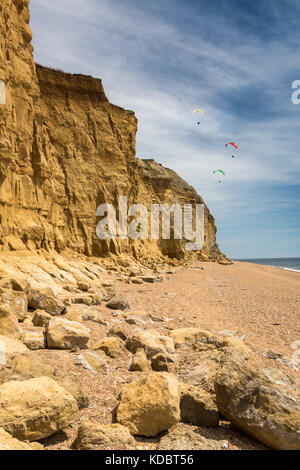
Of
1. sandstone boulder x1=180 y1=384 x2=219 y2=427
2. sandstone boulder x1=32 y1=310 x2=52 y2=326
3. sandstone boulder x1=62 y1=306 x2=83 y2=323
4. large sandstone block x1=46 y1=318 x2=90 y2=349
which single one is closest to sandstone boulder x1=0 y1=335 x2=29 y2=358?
large sandstone block x1=46 y1=318 x2=90 y2=349

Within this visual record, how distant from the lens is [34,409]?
2414mm

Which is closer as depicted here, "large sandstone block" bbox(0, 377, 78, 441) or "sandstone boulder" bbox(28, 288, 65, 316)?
"large sandstone block" bbox(0, 377, 78, 441)

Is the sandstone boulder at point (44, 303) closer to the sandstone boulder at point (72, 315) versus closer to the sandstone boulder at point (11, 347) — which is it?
the sandstone boulder at point (72, 315)

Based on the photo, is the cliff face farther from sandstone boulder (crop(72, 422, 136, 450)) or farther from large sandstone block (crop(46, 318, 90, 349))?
sandstone boulder (crop(72, 422, 136, 450))

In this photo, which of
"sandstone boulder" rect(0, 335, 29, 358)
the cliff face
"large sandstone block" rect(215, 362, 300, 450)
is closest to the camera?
"large sandstone block" rect(215, 362, 300, 450)

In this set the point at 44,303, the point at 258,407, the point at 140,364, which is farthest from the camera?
the point at 44,303

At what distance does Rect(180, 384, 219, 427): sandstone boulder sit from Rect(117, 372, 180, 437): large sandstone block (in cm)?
16

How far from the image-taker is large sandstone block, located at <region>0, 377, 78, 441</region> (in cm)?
233

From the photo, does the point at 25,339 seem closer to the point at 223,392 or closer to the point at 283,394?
the point at 223,392

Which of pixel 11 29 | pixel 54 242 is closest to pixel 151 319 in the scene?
pixel 54 242

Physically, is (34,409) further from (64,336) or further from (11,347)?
(64,336)

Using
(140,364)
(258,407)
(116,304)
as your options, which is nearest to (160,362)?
(140,364)

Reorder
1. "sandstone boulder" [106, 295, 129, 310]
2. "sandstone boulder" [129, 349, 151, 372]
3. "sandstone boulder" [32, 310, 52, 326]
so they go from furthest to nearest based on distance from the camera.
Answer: "sandstone boulder" [106, 295, 129, 310], "sandstone boulder" [32, 310, 52, 326], "sandstone boulder" [129, 349, 151, 372]

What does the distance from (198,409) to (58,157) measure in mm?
18216
